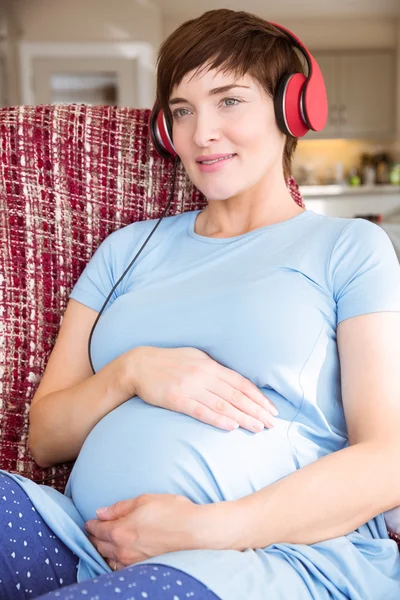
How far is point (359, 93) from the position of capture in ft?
22.5

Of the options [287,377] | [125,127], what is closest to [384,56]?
[125,127]

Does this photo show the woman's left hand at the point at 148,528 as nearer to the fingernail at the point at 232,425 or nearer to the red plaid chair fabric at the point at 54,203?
the fingernail at the point at 232,425

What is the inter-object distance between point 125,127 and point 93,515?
2.37 feet

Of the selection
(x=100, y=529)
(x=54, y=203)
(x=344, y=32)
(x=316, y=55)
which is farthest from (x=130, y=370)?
(x=344, y=32)

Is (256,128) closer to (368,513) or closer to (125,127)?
(125,127)

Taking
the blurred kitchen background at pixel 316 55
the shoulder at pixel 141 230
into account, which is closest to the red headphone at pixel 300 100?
the shoulder at pixel 141 230

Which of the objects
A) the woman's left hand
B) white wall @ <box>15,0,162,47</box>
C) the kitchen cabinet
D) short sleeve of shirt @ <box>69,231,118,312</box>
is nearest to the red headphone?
short sleeve of shirt @ <box>69,231,118,312</box>

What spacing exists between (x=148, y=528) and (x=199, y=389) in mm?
201

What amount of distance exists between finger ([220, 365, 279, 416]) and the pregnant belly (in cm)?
3

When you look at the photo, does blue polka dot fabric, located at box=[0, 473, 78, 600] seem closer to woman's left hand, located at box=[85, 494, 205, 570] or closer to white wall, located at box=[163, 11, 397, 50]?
woman's left hand, located at box=[85, 494, 205, 570]

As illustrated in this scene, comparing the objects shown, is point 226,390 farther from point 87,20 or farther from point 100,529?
point 87,20

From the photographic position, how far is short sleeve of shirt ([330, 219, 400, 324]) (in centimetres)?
90

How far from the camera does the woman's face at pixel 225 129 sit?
103cm

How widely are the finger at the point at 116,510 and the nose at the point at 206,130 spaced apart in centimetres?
53
